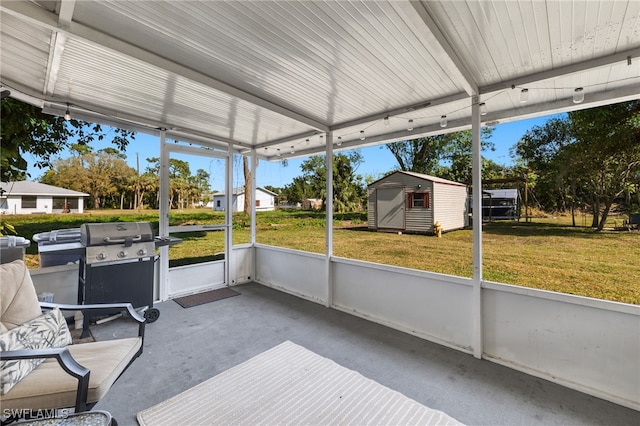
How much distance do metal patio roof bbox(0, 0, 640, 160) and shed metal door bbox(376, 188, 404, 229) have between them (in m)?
1.27

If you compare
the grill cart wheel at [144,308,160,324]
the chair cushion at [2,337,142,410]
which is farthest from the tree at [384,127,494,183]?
the grill cart wheel at [144,308,160,324]

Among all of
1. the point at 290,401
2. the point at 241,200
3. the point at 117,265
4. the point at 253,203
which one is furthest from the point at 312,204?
the point at 290,401

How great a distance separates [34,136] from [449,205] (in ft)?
17.0

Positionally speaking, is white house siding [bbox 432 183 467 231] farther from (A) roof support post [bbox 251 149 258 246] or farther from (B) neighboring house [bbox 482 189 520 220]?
(A) roof support post [bbox 251 149 258 246]

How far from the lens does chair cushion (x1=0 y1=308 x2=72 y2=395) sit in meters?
1.38

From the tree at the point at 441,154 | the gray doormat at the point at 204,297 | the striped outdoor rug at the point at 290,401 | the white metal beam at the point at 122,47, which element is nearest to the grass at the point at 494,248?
the gray doormat at the point at 204,297

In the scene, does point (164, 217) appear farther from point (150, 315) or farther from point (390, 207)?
point (390, 207)

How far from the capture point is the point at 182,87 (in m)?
2.56

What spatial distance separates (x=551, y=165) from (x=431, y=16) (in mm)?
3062

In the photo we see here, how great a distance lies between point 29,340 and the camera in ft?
5.29

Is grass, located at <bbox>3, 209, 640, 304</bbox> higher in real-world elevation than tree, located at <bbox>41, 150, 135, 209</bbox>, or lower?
lower

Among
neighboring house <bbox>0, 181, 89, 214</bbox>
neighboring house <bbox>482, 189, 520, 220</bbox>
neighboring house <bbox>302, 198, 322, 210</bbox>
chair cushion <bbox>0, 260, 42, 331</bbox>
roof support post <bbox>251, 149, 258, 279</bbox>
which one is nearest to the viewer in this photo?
chair cushion <bbox>0, 260, 42, 331</bbox>

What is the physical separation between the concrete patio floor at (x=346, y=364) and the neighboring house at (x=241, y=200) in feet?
5.67

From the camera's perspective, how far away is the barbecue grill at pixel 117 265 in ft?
9.36
